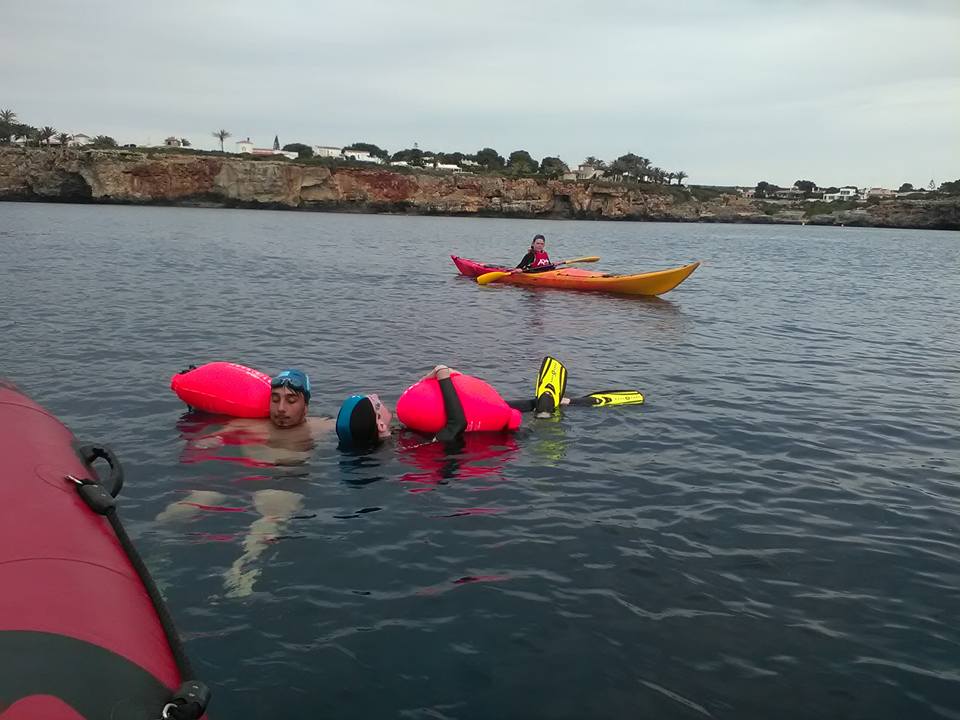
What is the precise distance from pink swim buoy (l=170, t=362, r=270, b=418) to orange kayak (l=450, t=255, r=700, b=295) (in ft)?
52.2

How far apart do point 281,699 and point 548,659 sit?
1663mm

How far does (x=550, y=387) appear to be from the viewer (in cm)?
966

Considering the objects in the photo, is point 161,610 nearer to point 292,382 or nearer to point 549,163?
point 292,382

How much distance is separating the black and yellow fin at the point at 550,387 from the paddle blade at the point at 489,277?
15.1 m

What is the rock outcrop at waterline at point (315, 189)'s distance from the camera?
79062mm

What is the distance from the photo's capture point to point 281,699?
4215 millimetres

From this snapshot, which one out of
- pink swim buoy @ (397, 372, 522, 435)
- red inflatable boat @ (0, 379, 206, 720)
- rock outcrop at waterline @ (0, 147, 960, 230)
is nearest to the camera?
red inflatable boat @ (0, 379, 206, 720)

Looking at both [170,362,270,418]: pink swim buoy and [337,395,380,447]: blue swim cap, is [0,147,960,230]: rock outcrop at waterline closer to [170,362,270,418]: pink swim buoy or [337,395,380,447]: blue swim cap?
[170,362,270,418]: pink swim buoy

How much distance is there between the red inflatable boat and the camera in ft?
9.07

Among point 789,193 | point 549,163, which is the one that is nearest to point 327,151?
point 549,163

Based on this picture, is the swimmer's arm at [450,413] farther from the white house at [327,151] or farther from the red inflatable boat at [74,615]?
the white house at [327,151]

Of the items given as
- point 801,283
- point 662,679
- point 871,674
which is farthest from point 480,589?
point 801,283

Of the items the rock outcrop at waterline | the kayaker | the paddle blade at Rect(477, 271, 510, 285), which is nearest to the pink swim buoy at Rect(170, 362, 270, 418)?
the paddle blade at Rect(477, 271, 510, 285)

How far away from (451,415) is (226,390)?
274 cm
